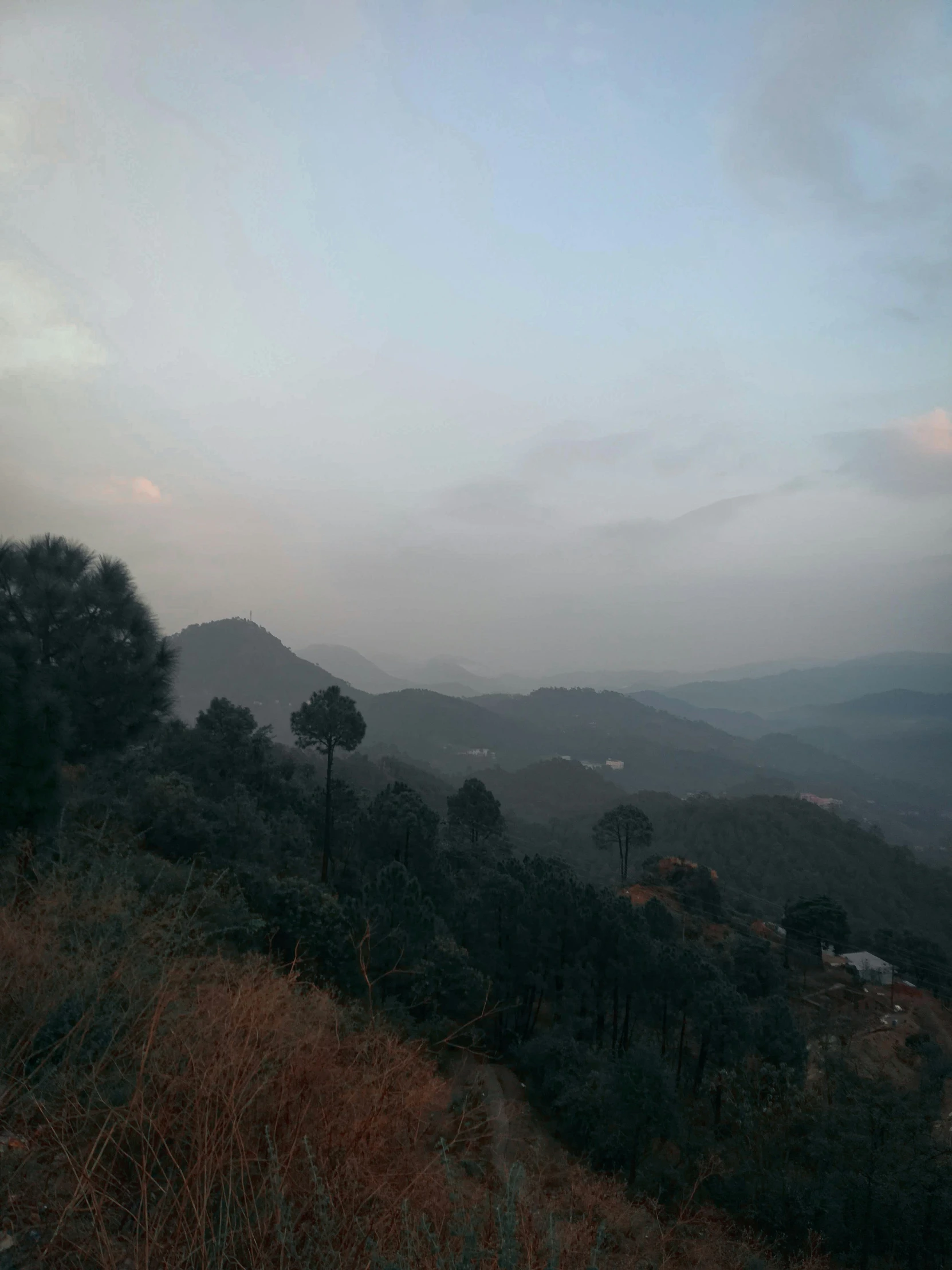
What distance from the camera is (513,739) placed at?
5768 inches

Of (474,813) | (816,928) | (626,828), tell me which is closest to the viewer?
(474,813)

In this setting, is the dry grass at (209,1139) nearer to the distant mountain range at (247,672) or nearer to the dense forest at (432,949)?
the dense forest at (432,949)

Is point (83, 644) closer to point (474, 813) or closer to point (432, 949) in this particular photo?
point (432, 949)

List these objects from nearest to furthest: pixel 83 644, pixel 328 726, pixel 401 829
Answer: pixel 83 644 → pixel 401 829 → pixel 328 726

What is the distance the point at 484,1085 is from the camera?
12.9 m

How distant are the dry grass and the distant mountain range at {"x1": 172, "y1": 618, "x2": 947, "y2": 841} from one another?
325 ft

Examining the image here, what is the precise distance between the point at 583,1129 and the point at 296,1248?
39.8ft

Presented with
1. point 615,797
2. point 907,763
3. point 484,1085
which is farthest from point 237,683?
point 907,763

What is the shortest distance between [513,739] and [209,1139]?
145308 mm

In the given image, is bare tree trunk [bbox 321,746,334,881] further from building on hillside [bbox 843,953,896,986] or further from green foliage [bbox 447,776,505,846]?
building on hillside [bbox 843,953,896,986]

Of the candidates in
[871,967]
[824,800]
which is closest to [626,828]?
[871,967]

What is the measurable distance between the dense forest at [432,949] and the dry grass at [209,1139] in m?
0.13

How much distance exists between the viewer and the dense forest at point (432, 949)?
9.55m

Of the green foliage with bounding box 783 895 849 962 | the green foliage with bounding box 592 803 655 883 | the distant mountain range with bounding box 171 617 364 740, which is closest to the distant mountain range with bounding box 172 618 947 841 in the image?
the distant mountain range with bounding box 171 617 364 740
